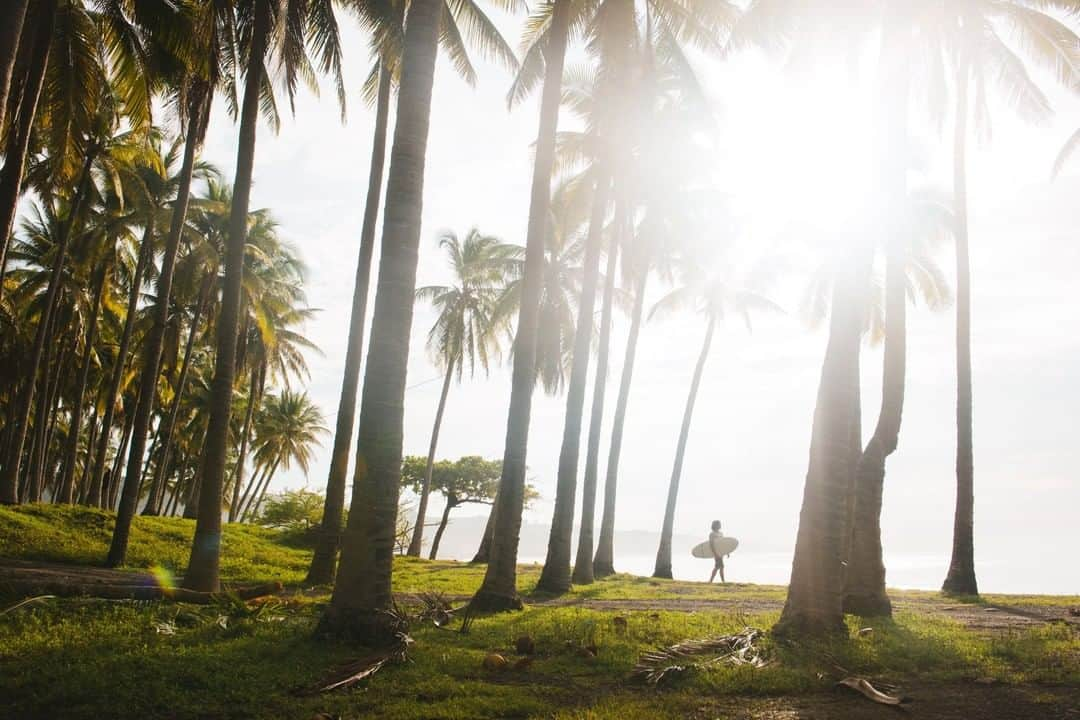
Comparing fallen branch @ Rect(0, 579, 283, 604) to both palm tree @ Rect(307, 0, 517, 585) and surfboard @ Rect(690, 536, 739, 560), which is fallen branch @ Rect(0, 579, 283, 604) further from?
surfboard @ Rect(690, 536, 739, 560)

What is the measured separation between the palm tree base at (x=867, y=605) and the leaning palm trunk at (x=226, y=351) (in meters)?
9.53

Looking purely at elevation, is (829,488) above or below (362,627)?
above

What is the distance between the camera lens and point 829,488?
29.3 ft

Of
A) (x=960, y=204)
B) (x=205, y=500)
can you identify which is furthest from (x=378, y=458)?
(x=960, y=204)

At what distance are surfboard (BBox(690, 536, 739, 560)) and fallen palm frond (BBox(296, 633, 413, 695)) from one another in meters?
15.0

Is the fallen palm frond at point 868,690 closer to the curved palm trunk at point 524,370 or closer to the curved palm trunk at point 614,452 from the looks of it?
the curved palm trunk at point 524,370

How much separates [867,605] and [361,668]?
787cm

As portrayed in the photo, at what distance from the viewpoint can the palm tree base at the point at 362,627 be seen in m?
6.96

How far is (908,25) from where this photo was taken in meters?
10.5

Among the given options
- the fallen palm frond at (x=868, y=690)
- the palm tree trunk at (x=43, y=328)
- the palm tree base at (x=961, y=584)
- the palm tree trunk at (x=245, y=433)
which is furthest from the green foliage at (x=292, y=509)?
the fallen palm frond at (x=868, y=690)

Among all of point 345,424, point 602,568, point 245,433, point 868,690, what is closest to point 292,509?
point 245,433

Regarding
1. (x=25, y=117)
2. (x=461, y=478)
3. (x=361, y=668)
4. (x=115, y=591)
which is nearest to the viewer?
(x=361, y=668)

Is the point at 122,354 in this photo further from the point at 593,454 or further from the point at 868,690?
the point at 868,690

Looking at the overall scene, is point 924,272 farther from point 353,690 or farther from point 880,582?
point 353,690
